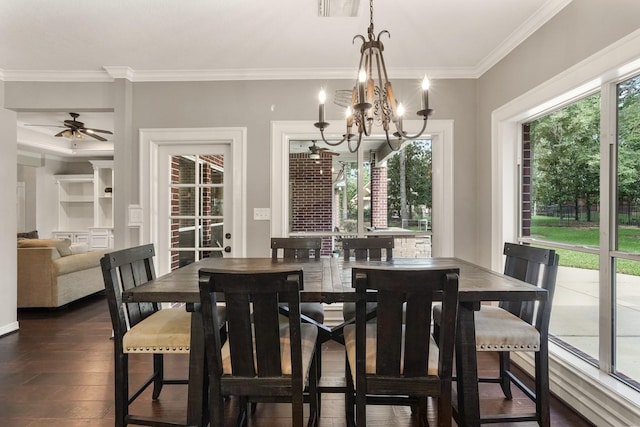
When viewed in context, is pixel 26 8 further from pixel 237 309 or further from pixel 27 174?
pixel 27 174

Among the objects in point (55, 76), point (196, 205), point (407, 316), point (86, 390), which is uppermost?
point (55, 76)

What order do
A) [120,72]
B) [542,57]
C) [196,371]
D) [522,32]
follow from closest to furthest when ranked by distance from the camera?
[196,371] → [542,57] → [522,32] → [120,72]

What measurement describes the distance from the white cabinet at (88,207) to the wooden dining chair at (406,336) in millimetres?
7230

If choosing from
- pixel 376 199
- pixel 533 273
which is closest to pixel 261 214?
pixel 376 199

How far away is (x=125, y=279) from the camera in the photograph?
1.92 m

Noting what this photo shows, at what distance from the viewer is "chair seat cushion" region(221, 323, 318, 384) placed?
4.88 feet

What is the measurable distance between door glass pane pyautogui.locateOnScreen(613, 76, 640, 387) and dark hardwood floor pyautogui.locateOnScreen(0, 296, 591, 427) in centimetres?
46

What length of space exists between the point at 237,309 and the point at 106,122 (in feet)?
17.7

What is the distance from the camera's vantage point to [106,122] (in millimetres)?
5383

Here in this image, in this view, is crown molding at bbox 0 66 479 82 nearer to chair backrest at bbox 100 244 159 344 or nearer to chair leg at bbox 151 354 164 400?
chair backrest at bbox 100 244 159 344

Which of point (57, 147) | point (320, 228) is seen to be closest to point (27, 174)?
point (57, 147)

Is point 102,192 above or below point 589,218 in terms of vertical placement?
above

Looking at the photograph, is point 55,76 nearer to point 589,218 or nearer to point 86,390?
point 86,390

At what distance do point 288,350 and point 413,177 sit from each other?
2.48 metres
